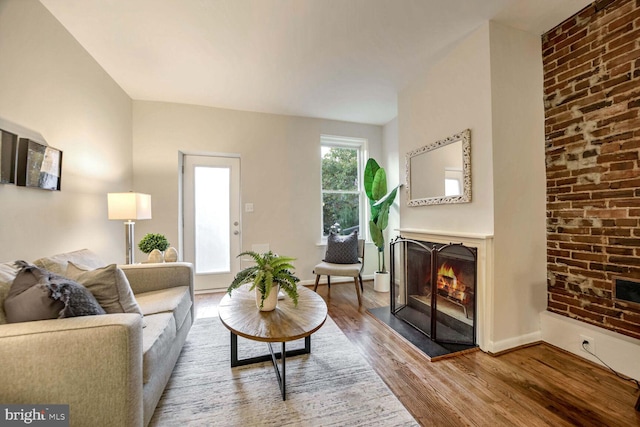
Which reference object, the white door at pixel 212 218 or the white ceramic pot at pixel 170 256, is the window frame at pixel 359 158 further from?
the white ceramic pot at pixel 170 256

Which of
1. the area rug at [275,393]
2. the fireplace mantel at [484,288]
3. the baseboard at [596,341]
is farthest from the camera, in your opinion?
the fireplace mantel at [484,288]

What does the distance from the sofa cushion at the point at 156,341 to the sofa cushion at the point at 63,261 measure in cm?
56

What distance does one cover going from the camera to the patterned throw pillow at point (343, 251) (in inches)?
126

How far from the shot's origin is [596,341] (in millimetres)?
1711

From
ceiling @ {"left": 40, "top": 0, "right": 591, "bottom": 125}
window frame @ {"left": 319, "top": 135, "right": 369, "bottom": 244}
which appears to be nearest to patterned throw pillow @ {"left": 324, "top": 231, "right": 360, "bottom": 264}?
window frame @ {"left": 319, "top": 135, "right": 369, "bottom": 244}

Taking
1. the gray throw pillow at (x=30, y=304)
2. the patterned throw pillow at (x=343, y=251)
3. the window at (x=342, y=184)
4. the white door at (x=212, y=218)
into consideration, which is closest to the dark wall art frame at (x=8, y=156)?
the gray throw pillow at (x=30, y=304)

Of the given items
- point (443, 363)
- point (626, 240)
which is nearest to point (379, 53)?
point (626, 240)

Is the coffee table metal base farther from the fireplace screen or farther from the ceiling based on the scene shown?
the ceiling

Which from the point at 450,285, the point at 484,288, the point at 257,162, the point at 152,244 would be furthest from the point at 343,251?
the point at 152,244

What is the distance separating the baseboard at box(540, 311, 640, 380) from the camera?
1553 mm

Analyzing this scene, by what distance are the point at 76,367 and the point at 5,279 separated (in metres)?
0.59

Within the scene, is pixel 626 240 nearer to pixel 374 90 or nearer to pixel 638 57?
pixel 638 57

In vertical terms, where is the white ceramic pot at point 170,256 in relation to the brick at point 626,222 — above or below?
below

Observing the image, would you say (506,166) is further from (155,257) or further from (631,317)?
(155,257)
